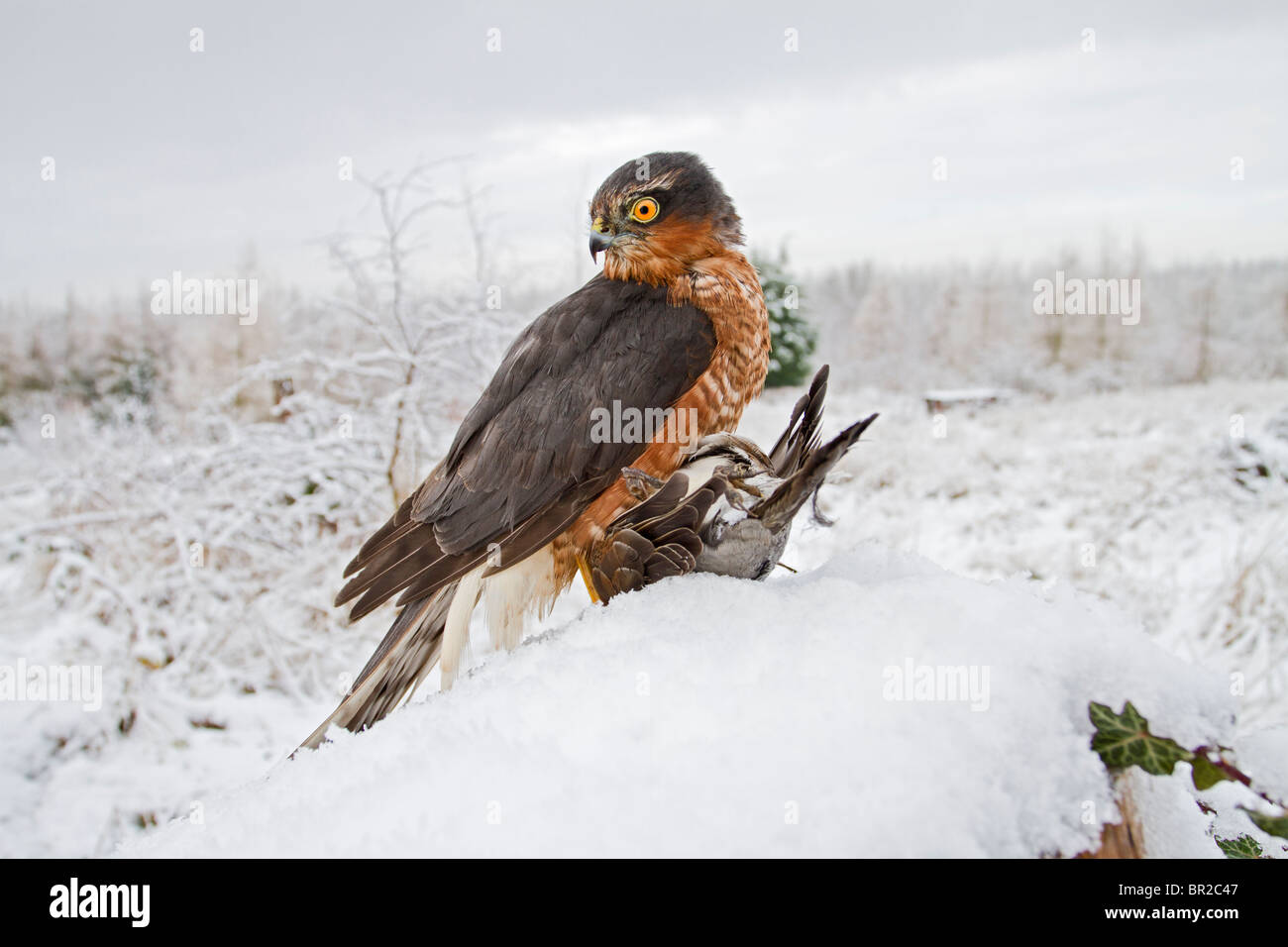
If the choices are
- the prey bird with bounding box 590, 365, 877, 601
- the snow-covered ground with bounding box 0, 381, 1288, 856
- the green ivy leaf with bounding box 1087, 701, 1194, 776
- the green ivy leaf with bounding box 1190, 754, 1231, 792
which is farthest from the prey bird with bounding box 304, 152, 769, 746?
the green ivy leaf with bounding box 1190, 754, 1231, 792

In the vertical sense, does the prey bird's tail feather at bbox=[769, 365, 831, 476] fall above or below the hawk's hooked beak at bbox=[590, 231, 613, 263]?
below

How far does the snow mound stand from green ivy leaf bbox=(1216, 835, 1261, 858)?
19cm

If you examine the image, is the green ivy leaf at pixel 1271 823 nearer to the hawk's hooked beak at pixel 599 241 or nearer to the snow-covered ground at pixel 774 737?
the snow-covered ground at pixel 774 737

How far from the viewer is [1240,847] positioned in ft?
3.91

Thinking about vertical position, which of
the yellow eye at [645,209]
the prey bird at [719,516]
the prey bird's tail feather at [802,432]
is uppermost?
the yellow eye at [645,209]

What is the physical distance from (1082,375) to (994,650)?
27.7 m

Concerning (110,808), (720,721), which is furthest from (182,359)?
(720,721)

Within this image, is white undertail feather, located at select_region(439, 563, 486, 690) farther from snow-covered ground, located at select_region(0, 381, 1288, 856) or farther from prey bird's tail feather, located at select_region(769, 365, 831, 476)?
prey bird's tail feather, located at select_region(769, 365, 831, 476)

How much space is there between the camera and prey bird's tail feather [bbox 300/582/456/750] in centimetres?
194

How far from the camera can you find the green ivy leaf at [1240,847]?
1179mm

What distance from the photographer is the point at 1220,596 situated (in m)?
6.86

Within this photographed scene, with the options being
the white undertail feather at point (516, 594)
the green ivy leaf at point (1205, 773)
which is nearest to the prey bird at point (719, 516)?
the white undertail feather at point (516, 594)

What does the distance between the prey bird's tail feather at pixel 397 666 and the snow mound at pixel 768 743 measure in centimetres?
43
